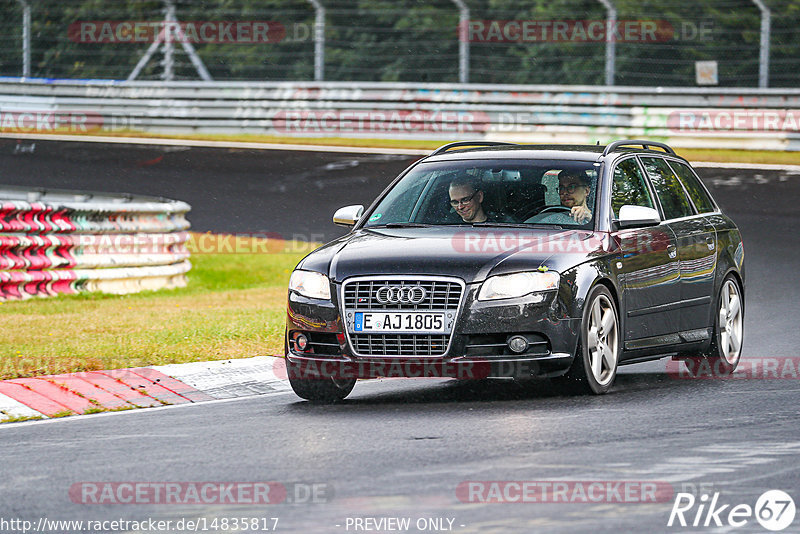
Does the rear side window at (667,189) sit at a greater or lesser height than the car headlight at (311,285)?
greater

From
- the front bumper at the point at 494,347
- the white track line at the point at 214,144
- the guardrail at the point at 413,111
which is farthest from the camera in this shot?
the white track line at the point at 214,144

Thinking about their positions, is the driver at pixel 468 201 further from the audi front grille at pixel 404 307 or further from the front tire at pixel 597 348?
the audi front grille at pixel 404 307

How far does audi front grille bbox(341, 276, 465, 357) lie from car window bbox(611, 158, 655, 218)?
5.59ft

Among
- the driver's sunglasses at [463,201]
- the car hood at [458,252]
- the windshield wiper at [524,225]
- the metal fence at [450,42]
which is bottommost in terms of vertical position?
the car hood at [458,252]

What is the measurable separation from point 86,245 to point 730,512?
10842 millimetres

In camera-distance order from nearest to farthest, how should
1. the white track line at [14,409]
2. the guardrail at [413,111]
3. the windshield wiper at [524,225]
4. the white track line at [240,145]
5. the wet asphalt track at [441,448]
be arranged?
the wet asphalt track at [441,448], the white track line at [14,409], the windshield wiper at [524,225], the guardrail at [413,111], the white track line at [240,145]

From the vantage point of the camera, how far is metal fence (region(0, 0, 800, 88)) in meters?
26.4

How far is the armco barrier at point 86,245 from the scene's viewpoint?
15.4 meters

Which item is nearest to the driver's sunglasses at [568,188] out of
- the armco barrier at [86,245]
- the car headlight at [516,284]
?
the car headlight at [516,284]

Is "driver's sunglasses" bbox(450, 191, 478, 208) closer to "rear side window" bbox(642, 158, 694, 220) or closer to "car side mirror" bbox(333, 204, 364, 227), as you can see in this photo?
"car side mirror" bbox(333, 204, 364, 227)

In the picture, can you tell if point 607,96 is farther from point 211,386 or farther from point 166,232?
point 211,386

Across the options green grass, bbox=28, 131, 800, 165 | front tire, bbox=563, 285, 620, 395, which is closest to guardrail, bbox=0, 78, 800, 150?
green grass, bbox=28, 131, 800, 165

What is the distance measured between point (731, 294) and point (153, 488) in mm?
5807

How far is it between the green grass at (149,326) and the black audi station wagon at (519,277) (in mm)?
1706
